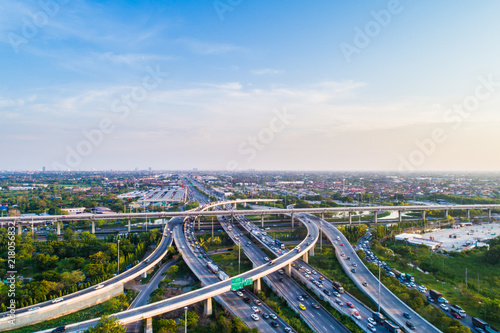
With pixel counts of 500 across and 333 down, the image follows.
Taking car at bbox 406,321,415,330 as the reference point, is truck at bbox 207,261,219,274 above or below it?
above

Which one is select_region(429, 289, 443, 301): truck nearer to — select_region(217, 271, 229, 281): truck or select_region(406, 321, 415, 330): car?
select_region(406, 321, 415, 330): car

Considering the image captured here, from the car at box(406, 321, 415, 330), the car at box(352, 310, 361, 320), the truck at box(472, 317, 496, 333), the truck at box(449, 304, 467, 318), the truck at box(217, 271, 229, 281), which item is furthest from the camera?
the truck at box(217, 271, 229, 281)

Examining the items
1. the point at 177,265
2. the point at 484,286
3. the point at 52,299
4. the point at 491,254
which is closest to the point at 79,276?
the point at 52,299

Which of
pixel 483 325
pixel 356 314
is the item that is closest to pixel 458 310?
pixel 483 325

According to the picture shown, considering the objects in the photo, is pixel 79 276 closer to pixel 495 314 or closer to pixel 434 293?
pixel 434 293

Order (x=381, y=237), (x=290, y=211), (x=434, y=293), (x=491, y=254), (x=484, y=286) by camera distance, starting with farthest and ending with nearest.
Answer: (x=290, y=211) → (x=381, y=237) → (x=491, y=254) → (x=484, y=286) → (x=434, y=293)

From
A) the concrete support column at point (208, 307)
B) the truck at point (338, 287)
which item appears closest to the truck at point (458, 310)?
the truck at point (338, 287)

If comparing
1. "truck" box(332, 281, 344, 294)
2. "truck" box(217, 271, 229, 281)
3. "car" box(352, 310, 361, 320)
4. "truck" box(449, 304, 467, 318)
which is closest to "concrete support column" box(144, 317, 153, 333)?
"truck" box(217, 271, 229, 281)

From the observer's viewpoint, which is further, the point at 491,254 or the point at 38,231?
the point at 38,231
